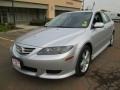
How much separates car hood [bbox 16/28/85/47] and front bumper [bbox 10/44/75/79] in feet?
0.99

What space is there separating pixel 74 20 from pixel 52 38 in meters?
1.48

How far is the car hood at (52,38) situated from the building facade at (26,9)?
18698mm

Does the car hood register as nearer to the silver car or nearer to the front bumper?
the silver car

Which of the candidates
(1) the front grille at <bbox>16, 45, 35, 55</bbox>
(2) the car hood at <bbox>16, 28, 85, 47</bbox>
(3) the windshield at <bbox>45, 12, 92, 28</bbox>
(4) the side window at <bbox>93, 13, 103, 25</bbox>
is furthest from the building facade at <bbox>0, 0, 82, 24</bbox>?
(1) the front grille at <bbox>16, 45, 35, 55</bbox>

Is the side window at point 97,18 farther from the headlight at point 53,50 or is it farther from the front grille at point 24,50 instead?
the front grille at point 24,50

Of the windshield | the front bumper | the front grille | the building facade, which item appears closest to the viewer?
the front bumper

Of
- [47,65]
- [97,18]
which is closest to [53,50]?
[47,65]

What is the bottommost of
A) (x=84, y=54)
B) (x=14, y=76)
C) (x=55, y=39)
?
(x=14, y=76)

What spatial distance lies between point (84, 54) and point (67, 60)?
0.79 meters

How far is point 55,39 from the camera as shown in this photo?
4.30 m

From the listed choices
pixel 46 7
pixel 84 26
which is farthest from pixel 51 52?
pixel 46 7

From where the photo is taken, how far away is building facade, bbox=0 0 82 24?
23.8m

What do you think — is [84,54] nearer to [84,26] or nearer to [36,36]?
[84,26]

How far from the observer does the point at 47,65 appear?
3.94 metres
